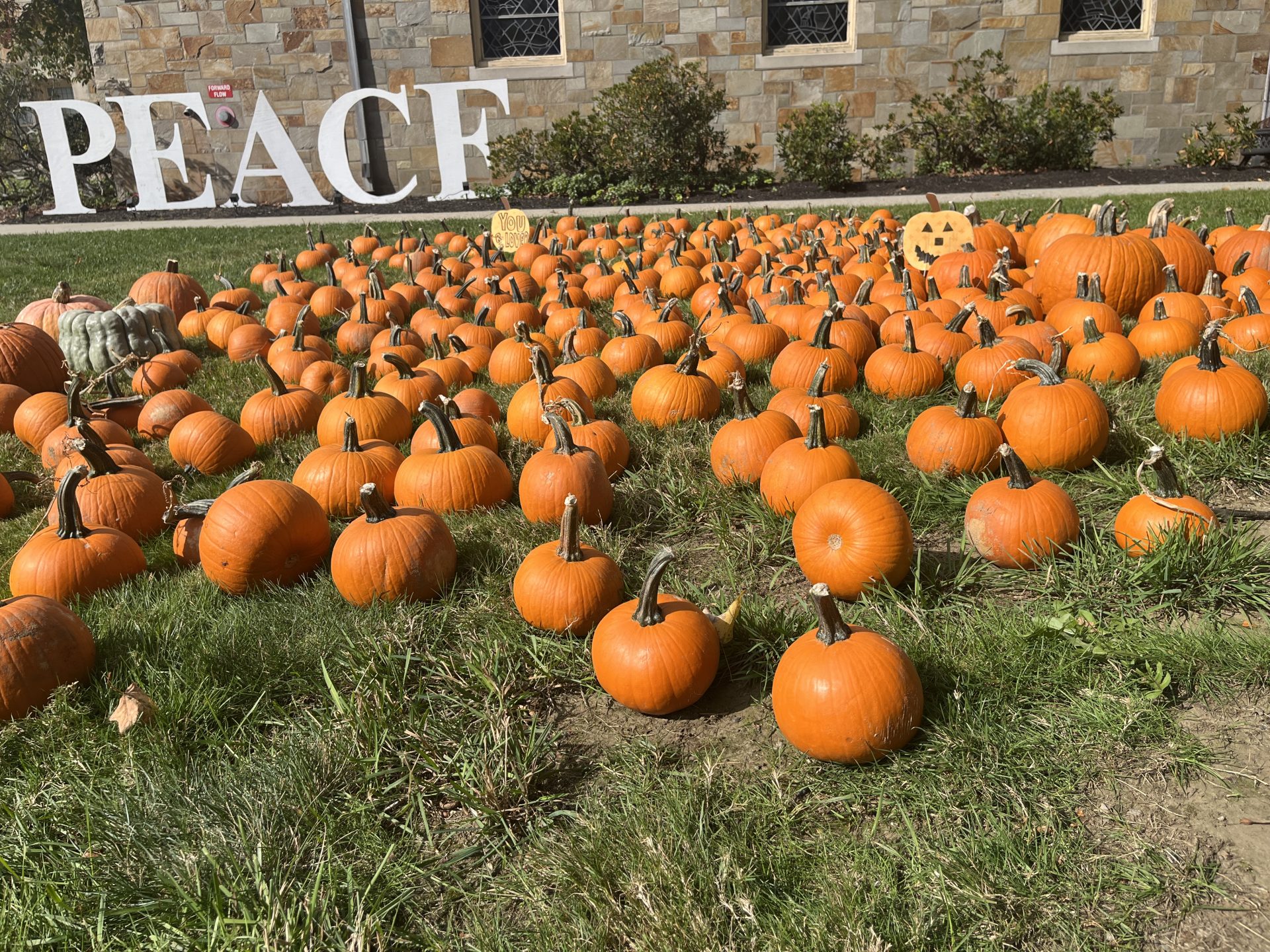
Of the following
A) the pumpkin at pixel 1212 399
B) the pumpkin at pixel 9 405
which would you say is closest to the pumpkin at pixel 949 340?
the pumpkin at pixel 1212 399

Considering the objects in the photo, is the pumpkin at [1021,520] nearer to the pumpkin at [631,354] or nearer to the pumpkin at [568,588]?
the pumpkin at [568,588]

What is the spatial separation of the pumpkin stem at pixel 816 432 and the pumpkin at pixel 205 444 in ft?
9.61

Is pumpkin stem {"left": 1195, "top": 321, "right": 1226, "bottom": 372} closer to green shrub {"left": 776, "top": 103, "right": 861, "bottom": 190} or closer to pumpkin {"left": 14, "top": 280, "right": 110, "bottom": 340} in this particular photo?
pumpkin {"left": 14, "top": 280, "right": 110, "bottom": 340}

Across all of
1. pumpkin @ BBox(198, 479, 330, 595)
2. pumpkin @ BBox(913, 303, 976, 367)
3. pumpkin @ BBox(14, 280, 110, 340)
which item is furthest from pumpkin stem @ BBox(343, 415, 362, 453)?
pumpkin @ BBox(14, 280, 110, 340)

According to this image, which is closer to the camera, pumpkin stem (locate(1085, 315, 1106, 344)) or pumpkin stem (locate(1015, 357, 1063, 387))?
pumpkin stem (locate(1015, 357, 1063, 387))

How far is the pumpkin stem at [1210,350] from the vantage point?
3789 mm

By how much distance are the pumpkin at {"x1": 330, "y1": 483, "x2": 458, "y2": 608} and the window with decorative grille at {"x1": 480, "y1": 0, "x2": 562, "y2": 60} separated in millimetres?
16364

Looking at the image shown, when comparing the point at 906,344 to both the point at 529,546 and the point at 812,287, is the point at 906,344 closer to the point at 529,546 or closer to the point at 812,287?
the point at 812,287

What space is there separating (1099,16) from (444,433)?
1775 cm

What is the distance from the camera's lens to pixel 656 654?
8.50 ft

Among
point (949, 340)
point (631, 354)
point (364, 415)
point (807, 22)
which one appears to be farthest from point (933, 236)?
point (807, 22)

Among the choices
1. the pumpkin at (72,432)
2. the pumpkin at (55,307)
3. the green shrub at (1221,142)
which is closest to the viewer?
the pumpkin at (72,432)

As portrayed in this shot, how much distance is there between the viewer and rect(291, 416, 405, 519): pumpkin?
3.88 meters

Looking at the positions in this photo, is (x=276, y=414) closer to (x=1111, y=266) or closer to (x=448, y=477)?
(x=448, y=477)
